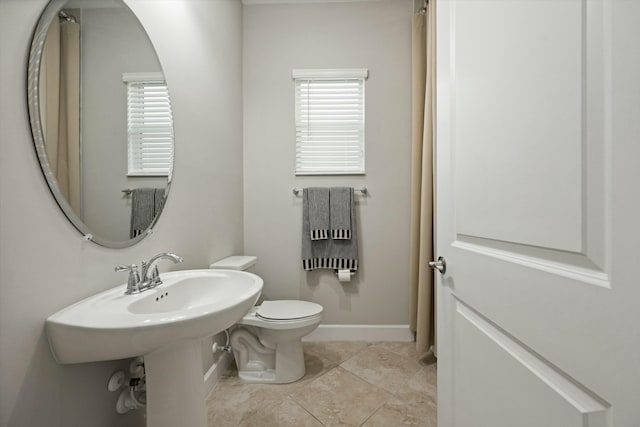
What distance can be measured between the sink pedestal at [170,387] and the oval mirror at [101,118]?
435 millimetres

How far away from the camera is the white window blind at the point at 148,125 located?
104 cm

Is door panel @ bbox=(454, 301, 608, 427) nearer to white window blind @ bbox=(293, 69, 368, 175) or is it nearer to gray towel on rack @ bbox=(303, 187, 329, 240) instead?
gray towel on rack @ bbox=(303, 187, 329, 240)

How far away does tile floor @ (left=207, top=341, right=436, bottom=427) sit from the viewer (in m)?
1.31

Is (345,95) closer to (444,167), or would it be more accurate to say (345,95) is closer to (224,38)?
(224,38)

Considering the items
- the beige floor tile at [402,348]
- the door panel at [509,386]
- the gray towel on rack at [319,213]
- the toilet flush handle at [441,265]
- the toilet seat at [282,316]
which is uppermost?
the gray towel on rack at [319,213]

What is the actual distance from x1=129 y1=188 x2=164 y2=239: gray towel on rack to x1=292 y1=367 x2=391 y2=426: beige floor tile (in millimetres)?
1194

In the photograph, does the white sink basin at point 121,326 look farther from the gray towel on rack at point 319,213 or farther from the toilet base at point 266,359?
the gray towel on rack at point 319,213

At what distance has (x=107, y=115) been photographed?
924mm

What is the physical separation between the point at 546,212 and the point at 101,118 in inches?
51.4

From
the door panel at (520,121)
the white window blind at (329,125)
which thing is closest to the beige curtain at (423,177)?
the white window blind at (329,125)

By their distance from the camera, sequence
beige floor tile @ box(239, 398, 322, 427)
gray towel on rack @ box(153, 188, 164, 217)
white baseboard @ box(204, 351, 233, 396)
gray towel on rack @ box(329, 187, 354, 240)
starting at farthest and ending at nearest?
gray towel on rack @ box(329, 187, 354, 240), white baseboard @ box(204, 351, 233, 396), beige floor tile @ box(239, 398, 322, 427), gray towel on rack @ box(153, 188, 164, 217)

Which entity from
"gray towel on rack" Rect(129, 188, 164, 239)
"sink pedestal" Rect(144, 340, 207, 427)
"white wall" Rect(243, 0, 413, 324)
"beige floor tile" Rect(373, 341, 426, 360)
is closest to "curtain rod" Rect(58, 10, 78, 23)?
"gray towel on rack" Rect(129, 188, 164, 239)

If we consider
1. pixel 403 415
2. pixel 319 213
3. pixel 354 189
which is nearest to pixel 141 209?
pixel 319 213

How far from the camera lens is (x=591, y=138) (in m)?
0.44
